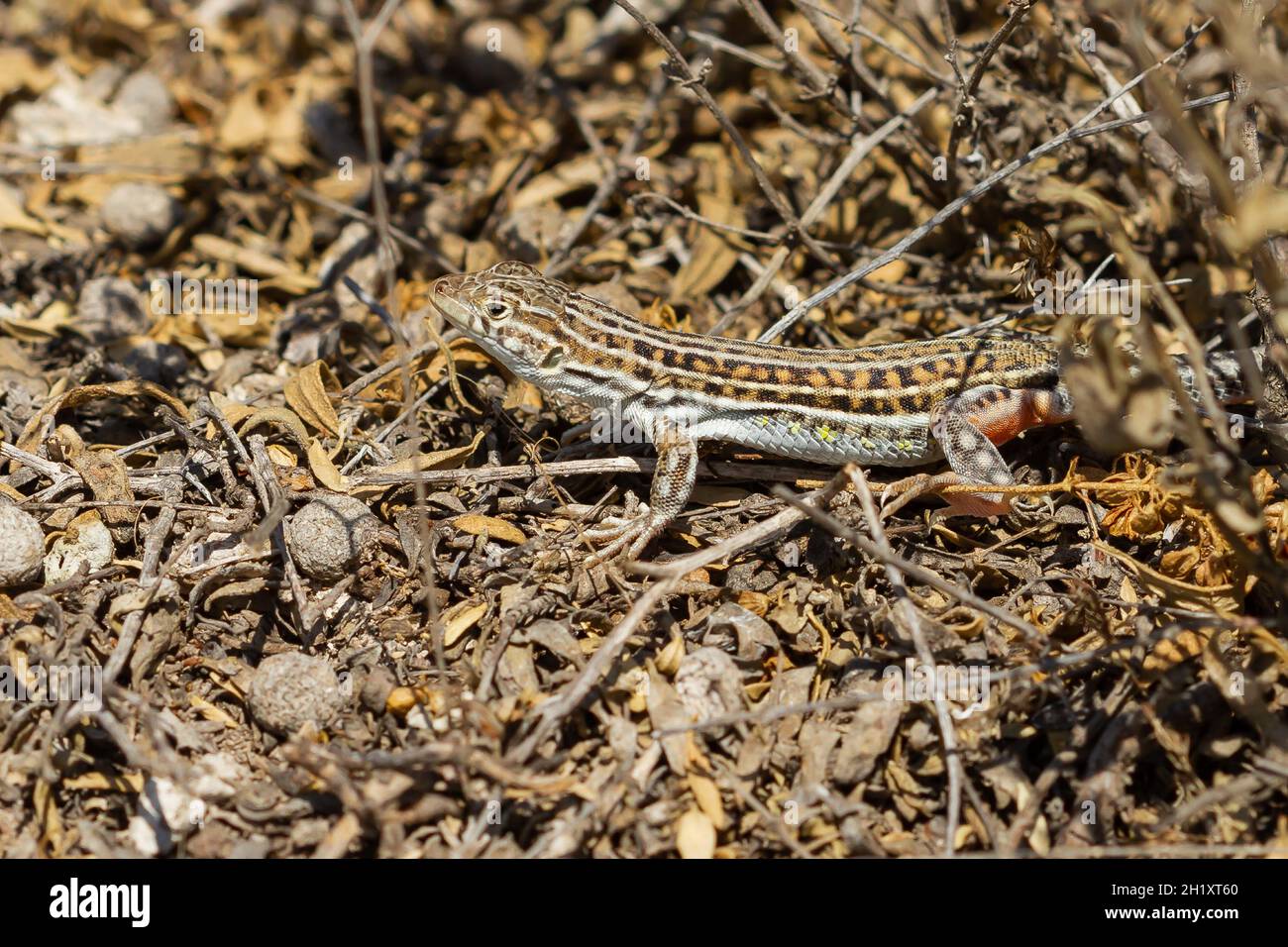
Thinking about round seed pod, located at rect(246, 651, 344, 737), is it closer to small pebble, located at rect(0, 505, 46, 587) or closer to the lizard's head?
small pebble, located at rect(0, 505, 46, 587)

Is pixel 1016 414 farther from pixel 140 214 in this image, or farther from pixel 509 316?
pixel 140 214

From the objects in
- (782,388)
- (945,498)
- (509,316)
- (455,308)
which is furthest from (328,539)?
(945,498)

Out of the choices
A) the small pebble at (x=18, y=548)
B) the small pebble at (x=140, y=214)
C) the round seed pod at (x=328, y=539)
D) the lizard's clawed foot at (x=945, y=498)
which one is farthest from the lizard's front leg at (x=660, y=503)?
the small pebble at (x=140, y=214)

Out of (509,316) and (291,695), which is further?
(509,316)

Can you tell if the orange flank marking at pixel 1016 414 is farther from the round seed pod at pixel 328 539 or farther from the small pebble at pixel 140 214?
the small pebble at pixel 140 214

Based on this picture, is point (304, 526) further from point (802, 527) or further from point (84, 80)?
point (84, 80)
